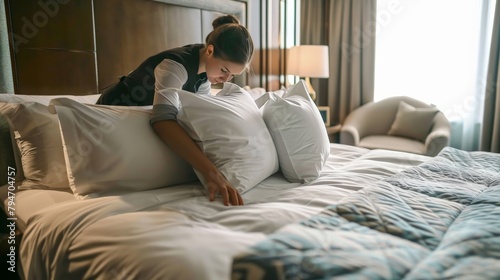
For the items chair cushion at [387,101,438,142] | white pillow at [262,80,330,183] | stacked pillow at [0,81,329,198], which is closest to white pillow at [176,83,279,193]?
stacked pillow at [0,81,329,198]

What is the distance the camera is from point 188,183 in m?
1.38

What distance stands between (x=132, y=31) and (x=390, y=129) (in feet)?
8.68

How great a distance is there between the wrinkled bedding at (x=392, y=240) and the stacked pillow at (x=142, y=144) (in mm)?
373

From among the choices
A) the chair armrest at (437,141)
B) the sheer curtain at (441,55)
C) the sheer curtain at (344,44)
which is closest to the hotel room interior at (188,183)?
the chair armrest at (437,141)

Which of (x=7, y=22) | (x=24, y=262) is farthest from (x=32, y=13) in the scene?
(x=24, y=262)

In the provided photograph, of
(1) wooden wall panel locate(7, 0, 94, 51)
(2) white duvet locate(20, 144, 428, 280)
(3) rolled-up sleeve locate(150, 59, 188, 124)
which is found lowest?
(2) white duvet locate(20, 144, 428, 280)

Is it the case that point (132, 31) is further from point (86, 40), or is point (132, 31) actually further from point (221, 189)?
point (221, 189)

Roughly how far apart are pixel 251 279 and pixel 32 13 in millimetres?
1625

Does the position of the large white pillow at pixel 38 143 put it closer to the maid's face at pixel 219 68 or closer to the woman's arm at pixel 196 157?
the woman's arm at pixel 196 157

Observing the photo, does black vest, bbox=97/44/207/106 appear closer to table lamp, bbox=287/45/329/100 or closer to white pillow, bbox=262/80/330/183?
white pillow, bbox=262/80/330/183

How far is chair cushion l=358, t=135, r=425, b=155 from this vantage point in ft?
9.79

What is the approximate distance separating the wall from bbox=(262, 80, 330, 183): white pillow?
1.16 metres

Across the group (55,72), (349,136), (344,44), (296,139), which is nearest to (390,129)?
(349,136)

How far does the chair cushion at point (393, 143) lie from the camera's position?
2.98m
